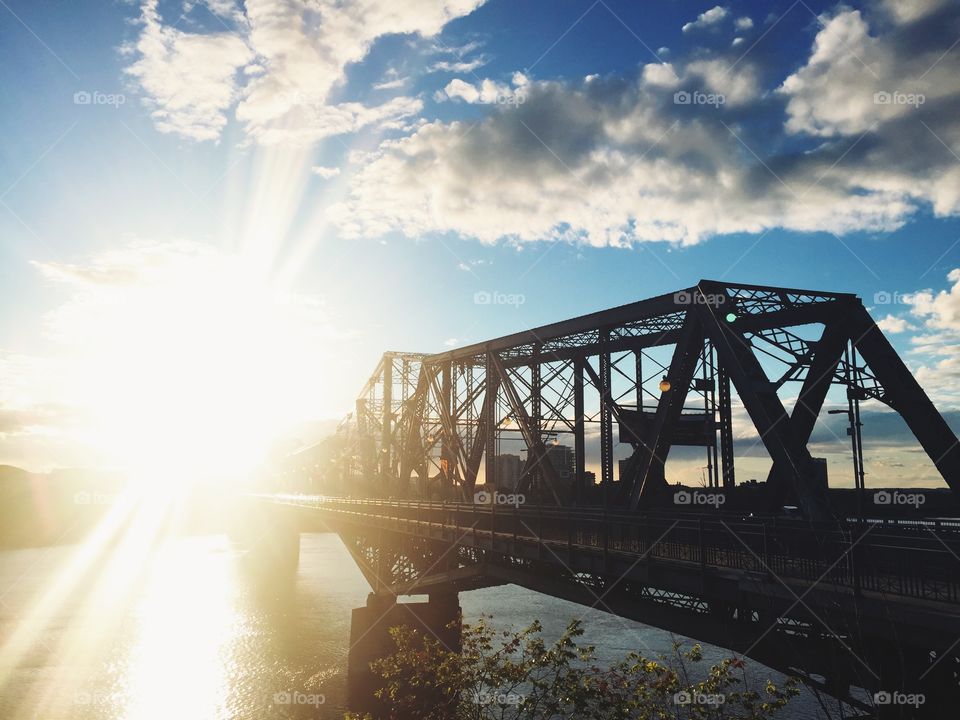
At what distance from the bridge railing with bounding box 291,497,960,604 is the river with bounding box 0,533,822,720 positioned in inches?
920

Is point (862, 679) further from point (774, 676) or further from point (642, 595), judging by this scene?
point (774, 676)

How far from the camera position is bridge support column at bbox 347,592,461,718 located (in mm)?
37875

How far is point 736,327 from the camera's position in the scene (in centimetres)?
2122

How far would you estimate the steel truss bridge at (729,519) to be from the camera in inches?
493

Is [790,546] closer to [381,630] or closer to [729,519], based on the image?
[729,519]

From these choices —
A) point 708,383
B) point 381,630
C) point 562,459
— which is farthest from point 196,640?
point 708,383

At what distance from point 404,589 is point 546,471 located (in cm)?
1497

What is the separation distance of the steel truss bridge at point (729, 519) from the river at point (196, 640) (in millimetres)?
11697

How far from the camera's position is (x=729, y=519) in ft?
56.4

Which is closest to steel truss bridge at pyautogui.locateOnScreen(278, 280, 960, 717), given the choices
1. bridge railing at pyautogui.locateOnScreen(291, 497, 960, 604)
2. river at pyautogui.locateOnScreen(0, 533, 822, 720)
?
bridge railing at pyautogui.locateOnScreen(291, 497, 960, 604)

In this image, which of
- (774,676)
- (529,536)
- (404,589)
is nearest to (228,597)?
(404,589)

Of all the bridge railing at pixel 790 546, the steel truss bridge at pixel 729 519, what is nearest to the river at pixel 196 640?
the steel truss bridge at pixel 729 519

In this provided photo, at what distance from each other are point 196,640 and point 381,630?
78.6 ft

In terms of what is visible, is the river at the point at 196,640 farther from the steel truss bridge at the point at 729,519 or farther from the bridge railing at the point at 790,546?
the bridge railing at the point at 790,546
